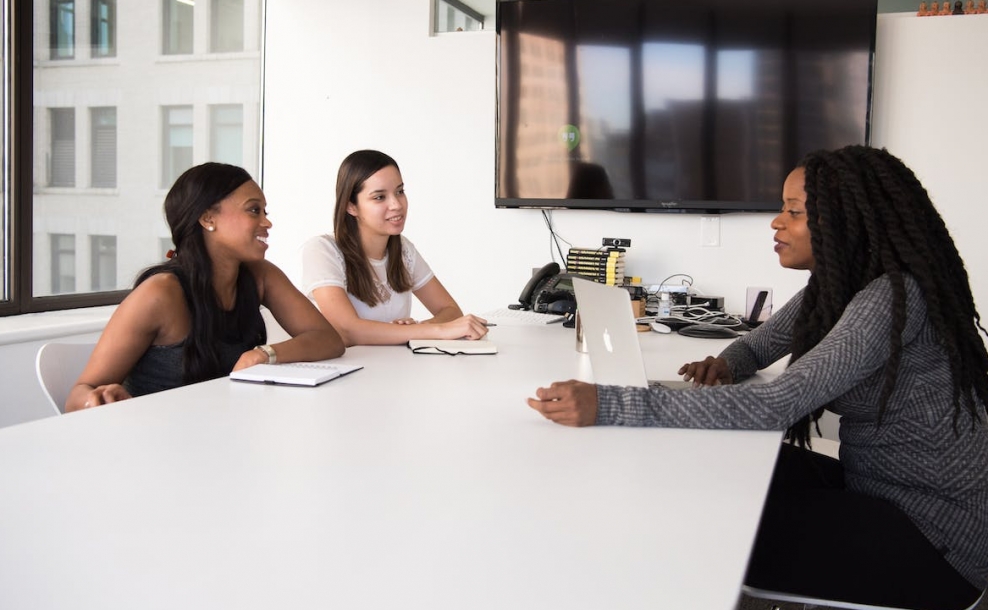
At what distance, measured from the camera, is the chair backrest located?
2.00 metres

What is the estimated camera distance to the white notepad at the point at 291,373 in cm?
192

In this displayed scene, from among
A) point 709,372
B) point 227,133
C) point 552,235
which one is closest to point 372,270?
point 709,372

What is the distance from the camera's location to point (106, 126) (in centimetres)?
412

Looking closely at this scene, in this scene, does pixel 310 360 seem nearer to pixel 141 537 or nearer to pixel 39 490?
pixel 39 490

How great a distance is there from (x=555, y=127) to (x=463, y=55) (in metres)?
0.59

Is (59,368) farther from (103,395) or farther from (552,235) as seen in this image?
(552,235)

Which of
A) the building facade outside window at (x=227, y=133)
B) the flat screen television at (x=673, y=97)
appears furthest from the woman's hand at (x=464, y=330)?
the building facade outside window at (x=227, y=133)

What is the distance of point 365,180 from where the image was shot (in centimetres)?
296

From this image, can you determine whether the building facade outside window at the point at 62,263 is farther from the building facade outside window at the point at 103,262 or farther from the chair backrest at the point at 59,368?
the chair backrest at the point at 59,368

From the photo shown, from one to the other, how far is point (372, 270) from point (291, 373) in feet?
3.60

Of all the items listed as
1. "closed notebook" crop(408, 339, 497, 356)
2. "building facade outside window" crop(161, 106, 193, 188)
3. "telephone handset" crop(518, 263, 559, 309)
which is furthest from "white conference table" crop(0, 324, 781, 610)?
"building facade outside window" crop(161, 106, 193, 188)

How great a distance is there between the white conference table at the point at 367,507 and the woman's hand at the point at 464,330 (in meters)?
0.78

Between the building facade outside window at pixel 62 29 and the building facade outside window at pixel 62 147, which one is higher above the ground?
the building facade outside window at pixel 62 29

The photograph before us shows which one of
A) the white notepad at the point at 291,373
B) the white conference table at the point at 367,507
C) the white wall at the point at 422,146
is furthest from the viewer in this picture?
the white wall at the point at 422,146
